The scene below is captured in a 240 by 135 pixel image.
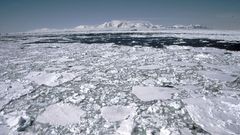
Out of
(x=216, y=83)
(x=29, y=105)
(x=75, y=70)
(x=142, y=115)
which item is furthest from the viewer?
(x=75, y=70)

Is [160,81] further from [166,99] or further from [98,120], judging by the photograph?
[98,120]

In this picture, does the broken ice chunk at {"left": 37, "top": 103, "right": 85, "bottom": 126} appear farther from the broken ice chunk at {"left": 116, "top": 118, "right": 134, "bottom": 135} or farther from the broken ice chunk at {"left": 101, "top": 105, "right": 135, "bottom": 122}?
the broken ice chunk at {"left": 116, "top": 118, "right": 134, "bottom": 135}

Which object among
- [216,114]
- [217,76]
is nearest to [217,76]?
[217,76]

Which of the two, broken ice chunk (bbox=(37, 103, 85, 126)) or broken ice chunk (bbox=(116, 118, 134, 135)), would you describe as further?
broken ice chunk (bbox=(37, 103, 85, 126))

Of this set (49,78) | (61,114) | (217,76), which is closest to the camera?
(61,114)

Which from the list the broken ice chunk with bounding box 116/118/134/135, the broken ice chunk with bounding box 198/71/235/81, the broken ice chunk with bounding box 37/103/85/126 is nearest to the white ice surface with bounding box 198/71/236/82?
the broken ice chunk with bounding box 198/71/235/81

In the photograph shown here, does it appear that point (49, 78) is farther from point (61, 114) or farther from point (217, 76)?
point (217, 76)

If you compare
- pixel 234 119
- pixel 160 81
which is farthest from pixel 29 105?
pixel 234 119
